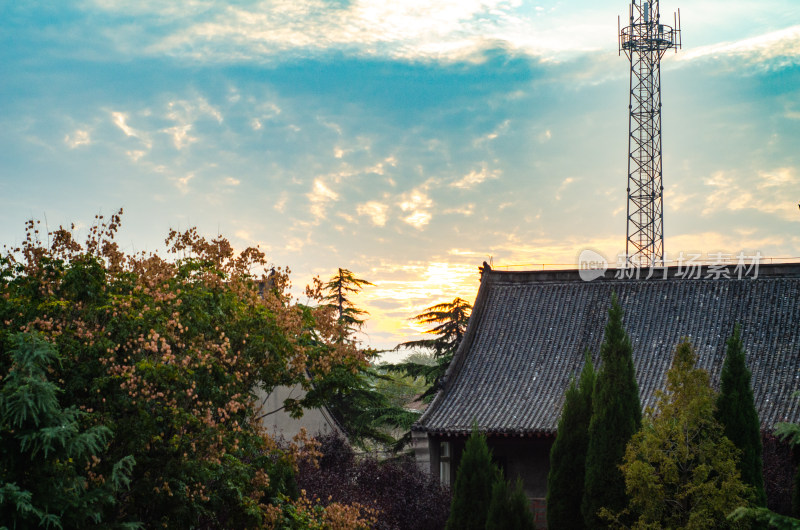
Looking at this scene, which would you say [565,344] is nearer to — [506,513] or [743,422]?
[506,513]

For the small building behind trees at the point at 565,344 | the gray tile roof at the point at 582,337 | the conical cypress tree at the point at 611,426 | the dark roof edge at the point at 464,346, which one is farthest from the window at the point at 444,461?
the conical cypress tree at the point at 611,426

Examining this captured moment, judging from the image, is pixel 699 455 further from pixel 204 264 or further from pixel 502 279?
pixel 502 279

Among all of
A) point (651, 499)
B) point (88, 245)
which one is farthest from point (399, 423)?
point (88, 245)

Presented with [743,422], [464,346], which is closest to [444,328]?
[464,346]

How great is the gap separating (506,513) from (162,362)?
7764mm

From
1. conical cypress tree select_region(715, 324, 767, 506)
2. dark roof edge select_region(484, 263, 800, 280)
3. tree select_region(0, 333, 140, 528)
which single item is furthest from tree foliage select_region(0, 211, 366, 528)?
dark roof edge select_region(484, 263, 800, 280)

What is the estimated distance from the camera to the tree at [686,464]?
40.8 feet

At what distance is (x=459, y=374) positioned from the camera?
983 inches

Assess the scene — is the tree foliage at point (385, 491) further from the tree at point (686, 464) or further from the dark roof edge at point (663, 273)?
the dark roof edge at point (663, 273)

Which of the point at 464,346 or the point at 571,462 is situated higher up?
the point at 464,346

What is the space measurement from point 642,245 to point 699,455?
745 inches

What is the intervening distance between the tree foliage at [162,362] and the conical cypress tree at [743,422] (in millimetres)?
6162

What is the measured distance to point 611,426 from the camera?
14.4m

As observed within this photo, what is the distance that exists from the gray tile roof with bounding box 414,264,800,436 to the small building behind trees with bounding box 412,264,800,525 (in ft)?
0.10
